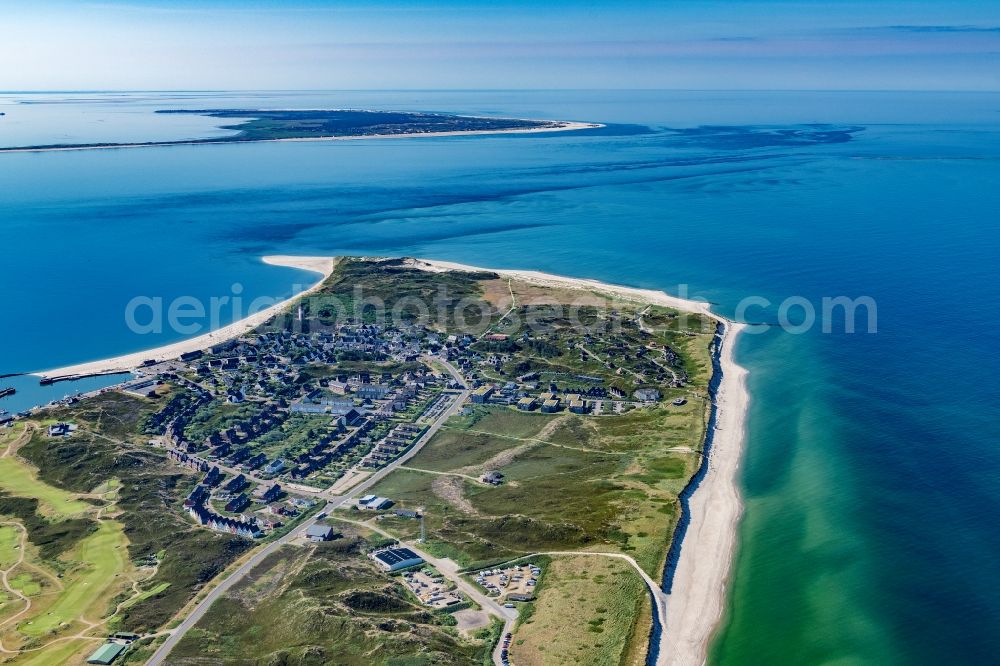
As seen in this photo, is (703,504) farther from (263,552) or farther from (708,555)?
(263,552)

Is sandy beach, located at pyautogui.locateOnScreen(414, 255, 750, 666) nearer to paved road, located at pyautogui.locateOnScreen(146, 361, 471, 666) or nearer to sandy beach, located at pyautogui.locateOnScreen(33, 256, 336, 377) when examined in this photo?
paved road, located at pyautogui.locateOnScreen(146, 361, 471, 666)

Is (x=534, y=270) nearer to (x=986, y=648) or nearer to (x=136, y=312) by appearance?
(x=136, y=312)

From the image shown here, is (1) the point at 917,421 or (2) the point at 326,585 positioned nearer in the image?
(2) the point at 326,585

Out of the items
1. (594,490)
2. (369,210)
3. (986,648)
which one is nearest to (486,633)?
(594,490)

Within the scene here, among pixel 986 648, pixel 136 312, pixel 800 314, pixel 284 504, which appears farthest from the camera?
pixel 136 312

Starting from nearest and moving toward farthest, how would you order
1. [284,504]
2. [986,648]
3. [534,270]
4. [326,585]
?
Answer: 1. [986,648]
2. [326,585]
3. [284,504]
4. [534,270]

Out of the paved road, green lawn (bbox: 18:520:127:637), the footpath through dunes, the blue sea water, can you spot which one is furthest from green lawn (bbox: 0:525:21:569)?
the blue sea water

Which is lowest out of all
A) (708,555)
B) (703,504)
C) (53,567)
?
(53,567)

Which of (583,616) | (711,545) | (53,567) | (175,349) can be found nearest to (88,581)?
(53,567)
